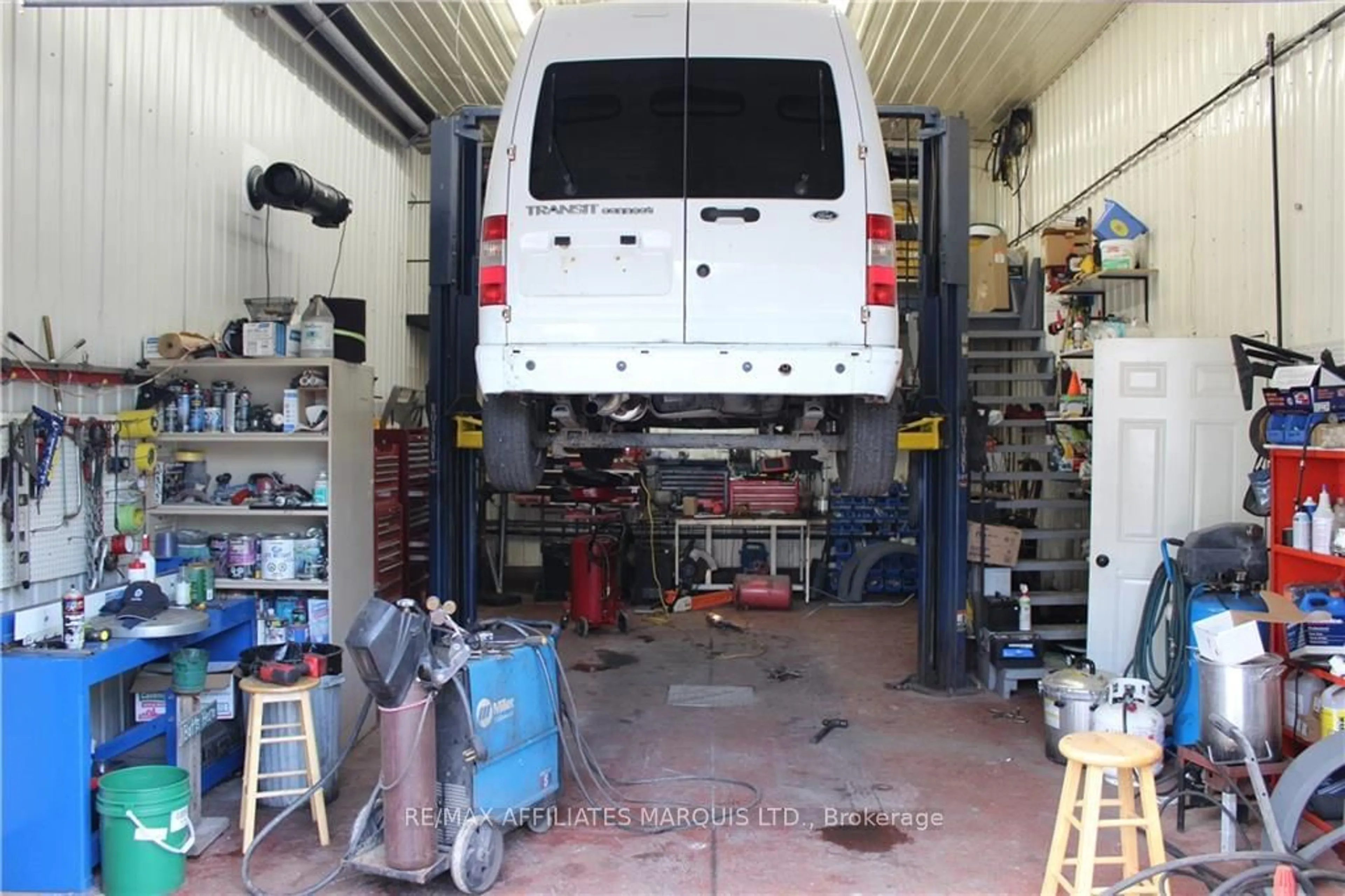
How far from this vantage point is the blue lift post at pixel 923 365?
5418 mm

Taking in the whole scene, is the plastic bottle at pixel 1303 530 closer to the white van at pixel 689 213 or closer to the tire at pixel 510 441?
the white van at pixel 689 213

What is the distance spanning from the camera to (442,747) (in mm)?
3426

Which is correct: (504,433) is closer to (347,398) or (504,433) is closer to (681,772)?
(347,398)

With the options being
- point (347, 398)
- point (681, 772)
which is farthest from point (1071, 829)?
point (347, 398)

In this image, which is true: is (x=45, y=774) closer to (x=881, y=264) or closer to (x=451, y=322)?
(x=451, y=322)

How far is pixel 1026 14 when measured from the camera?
7.16 m

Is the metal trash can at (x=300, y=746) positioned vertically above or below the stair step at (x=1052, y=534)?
below

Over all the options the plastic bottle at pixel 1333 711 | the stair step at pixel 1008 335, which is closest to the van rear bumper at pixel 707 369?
the plastic bottle at pixel 1333 711

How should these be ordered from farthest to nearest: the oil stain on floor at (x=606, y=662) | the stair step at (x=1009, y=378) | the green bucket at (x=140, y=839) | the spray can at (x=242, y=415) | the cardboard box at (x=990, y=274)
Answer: the cardboard box at (x=990, y=274) → the stair step at (x=1009, y=378) → the oil stain on floor at (x=606, y=662) → the spray can at (x=242, y=415) → the green bucket at (x=140, y=839)

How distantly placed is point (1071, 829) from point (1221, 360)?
8.93 ft

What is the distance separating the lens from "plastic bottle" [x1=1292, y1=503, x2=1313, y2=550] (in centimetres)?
413

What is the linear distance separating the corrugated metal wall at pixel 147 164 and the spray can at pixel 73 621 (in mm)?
1074

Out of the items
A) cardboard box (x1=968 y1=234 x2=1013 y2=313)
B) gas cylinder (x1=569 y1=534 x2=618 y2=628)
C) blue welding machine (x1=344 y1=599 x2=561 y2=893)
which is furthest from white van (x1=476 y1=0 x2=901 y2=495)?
cardboard box (x1=968 y1=234 x2=1013 y2=313)

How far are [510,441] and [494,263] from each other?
0.80 metres
